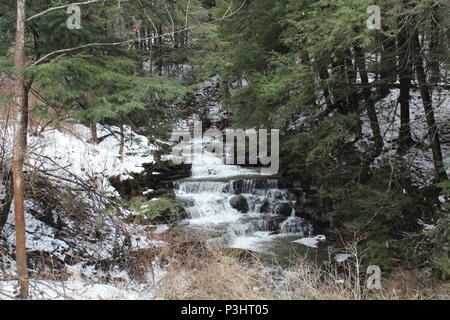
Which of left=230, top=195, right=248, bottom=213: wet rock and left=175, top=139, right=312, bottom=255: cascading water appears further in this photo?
left=230, top=195, right=248, bottom=213: wet rock

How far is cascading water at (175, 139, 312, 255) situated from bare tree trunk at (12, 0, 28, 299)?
5486 mm

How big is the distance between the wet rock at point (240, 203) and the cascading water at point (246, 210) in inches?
3.6

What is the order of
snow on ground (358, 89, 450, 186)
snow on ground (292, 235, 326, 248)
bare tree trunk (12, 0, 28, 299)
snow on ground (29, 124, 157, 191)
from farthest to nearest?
snow on ground (292, 235, 326, 248) < snow on ground (29, 124, 157, 191) < snow on ground (358, 89, 450, 186) < bare tree trunk (12, 0, 28, 299)

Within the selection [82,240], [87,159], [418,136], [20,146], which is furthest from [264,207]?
[20,146]

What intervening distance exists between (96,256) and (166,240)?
4.47 ft

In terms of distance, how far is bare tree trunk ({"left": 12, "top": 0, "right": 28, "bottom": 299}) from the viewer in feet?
14.6

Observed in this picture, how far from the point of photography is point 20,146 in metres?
4.59

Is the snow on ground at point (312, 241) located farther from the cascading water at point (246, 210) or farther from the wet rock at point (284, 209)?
the wet rock at point (284, 209)

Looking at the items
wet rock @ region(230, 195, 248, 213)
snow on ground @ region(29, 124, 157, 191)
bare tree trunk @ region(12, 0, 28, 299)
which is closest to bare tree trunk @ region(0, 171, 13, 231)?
bare tree trunk @ region(12, 0, 28, 299)

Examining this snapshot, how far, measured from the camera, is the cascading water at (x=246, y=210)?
1070cm

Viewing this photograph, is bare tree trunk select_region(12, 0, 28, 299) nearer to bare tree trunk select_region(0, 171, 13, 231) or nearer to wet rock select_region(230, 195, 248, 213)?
bare tree trunk select_region(0, 171, 13, 231)

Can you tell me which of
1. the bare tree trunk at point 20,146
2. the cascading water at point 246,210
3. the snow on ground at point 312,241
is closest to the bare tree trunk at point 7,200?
the bare tree trunk at point 20,146
